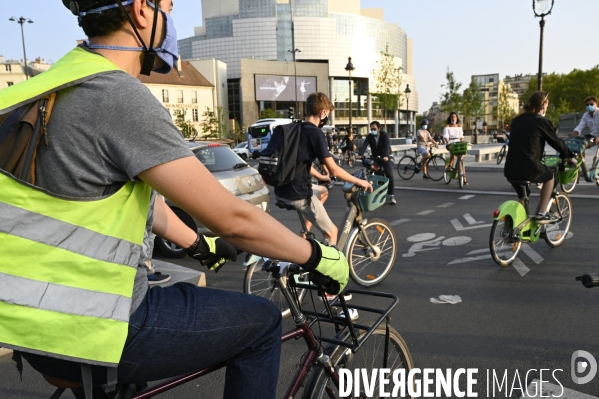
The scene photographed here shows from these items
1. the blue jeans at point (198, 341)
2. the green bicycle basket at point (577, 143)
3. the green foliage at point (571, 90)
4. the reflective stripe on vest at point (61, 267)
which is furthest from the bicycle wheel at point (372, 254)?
the green foliage at point (571, 90)

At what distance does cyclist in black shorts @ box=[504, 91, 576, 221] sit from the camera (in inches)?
234

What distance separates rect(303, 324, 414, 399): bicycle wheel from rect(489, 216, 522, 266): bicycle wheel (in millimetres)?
3689

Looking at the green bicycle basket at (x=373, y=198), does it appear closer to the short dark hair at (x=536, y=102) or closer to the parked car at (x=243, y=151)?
the short dark hair at (x=536, y=102)

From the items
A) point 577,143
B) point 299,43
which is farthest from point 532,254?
point 299,43

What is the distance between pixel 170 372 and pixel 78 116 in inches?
29.9

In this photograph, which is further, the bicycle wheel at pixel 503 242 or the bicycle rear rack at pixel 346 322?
the bicycle wheel at pixel 503 242

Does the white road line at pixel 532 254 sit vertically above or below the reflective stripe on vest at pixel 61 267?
below

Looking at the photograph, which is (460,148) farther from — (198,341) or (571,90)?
(571,90)

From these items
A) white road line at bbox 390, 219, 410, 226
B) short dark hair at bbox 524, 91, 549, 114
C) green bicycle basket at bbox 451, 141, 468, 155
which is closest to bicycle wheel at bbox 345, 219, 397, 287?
short dark hair at bbox 524, 91, 549, 114

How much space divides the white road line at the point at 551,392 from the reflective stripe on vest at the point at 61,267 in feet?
8.94

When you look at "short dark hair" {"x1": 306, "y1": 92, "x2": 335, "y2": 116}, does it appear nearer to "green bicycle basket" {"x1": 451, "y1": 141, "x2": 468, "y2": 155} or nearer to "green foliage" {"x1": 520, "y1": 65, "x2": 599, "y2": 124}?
"green bicycle basket" {"x1": 451, "y1": 141, "x2": 468, "y2": 155}

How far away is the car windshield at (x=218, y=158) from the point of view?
7.90 m

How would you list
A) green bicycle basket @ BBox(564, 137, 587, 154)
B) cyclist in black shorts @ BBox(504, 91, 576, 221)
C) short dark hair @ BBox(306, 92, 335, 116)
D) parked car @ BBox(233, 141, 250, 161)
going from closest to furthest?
short dark hair @ BBox(306, 92, 335, 116) → cyclist in black shorts @ BBox(504, 91, 576, 221) → green bicycle basket @ BBox(564, 137, 587, 154) → parked car @ BBox(233, 141, 250, 161)

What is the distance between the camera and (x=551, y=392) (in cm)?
315
